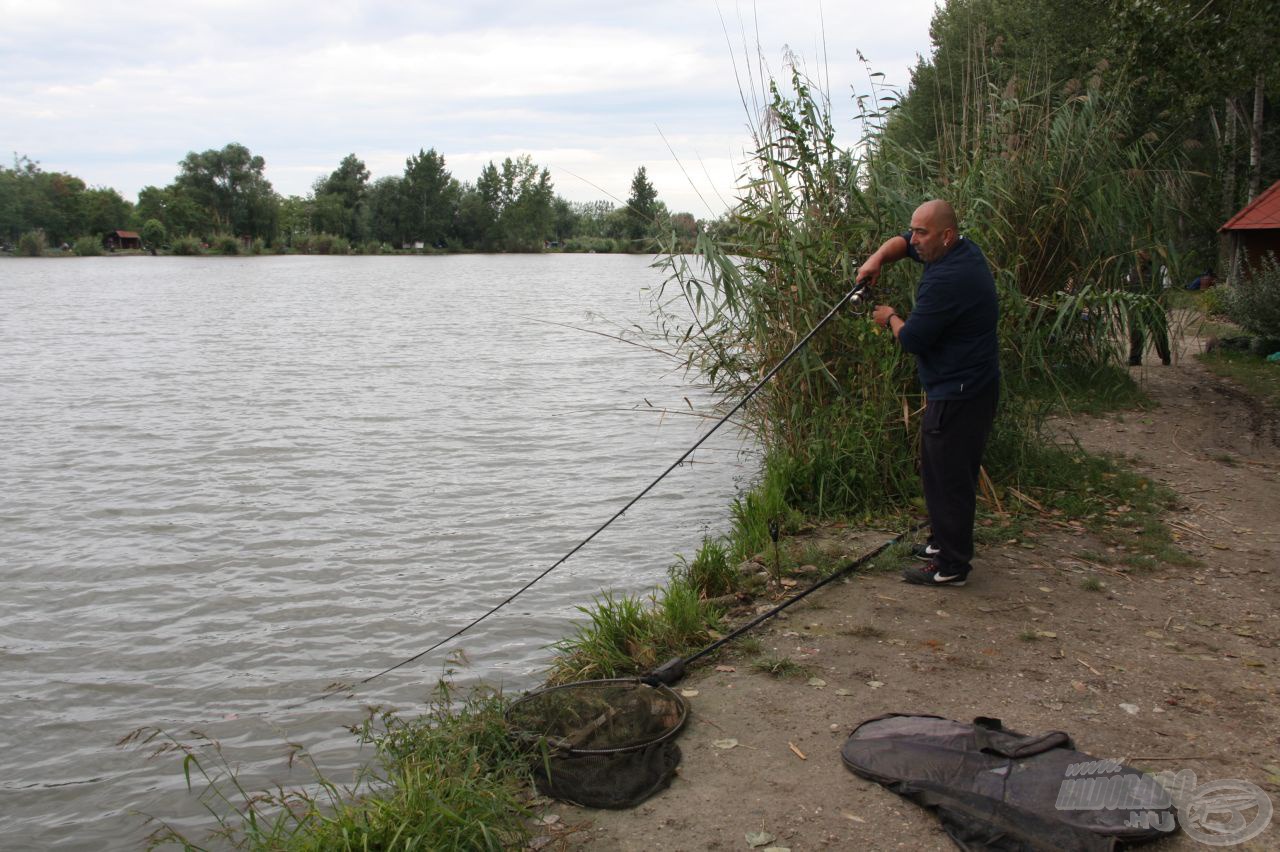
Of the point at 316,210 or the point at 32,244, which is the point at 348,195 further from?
the point at 32,244

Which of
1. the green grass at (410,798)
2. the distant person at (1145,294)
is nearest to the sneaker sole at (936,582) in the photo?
the green grass at (410,798)

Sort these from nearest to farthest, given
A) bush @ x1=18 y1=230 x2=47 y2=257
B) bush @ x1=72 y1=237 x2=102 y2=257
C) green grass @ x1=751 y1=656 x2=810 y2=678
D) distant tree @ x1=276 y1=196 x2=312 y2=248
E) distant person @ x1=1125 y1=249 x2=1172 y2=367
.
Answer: green grass @ x1=751 y1=656 x2=810 y2=678 < distant person @ x1=1125 y1=249 x2=1172 y2=367 < bush @ x1=18 y1=230 x2=47 y2=257 < bush @ x1=72 y1=237 x2=102 y2=257 < distant tree @ x1=276 y1=196 x2=312 y2=248

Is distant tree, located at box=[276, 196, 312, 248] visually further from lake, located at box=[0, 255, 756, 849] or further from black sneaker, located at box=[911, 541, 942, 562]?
black sneaker, located at box=[911, 541, 942, 562]

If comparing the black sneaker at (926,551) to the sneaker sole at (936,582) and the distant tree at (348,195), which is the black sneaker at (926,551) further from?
the distant tree at (348,195)

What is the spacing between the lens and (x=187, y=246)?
116312 millimetres

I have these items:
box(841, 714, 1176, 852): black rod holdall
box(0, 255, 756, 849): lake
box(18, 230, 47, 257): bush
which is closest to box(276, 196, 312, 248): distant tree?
box(18, 230, 47, 257): bush

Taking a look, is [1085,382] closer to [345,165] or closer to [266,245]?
[266,245]

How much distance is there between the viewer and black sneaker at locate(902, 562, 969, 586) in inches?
237

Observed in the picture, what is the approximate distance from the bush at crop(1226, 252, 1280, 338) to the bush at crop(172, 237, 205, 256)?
11837cm

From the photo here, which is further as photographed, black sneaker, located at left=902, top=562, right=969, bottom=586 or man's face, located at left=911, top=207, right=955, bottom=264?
black sneaker, located at left=902, top=562, right=969, bottom=586

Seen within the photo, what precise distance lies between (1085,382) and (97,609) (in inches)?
388

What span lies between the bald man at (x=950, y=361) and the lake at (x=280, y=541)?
8.26 feet

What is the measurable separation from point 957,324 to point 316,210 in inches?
5844

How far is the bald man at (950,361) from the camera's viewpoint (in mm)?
5637
